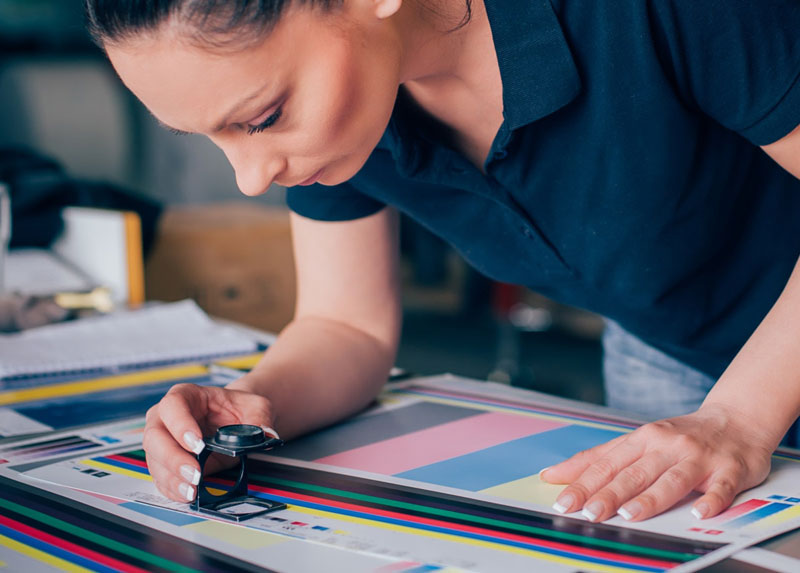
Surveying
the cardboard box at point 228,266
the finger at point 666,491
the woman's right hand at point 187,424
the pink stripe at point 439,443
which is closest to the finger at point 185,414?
the woman's right hand at point 187,424

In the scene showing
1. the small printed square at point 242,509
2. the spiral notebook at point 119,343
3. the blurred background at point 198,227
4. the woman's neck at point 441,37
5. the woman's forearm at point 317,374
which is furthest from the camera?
the blurred background at point 198,227

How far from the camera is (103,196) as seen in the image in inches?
79.8

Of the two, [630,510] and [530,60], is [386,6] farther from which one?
[630,510]

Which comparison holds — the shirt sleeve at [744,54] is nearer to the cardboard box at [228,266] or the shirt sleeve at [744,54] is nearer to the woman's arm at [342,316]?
the woman's arm at [342,316]

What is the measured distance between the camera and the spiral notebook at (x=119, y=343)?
1.22 m

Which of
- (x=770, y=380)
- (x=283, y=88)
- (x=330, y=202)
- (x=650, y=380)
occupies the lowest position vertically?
(x=650, y=380)

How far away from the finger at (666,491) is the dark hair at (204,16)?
0.45m

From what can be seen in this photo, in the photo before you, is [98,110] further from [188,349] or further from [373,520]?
[373,520]

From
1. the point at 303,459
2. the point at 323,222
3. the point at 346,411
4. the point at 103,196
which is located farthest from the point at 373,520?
the point at 103,196

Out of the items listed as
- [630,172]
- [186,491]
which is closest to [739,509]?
[630,172]

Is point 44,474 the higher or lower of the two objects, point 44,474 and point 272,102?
the lower

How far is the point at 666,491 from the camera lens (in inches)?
27.9

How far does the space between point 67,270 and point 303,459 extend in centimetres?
104

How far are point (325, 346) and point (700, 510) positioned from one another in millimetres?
478
